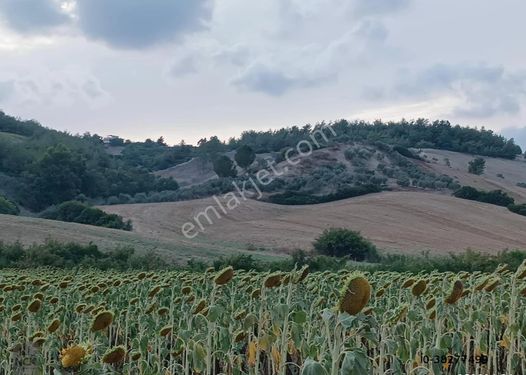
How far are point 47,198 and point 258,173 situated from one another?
21700mm

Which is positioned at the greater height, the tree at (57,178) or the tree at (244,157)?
the tree at (244,157)

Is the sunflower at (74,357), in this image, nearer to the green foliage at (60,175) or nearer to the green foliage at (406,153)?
the green foliage at (60,175)

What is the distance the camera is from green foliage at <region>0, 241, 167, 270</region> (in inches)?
1128

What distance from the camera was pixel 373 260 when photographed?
43.4 meters

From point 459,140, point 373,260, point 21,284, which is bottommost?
point 373,260

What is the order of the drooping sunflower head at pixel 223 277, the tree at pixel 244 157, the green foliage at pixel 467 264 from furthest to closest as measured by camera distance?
the tree at pixel 244 157 → the green foliage at pixel 467 264 → the drooping sunflower head at pixel 223 277

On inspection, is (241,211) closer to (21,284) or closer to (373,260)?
(373,260)

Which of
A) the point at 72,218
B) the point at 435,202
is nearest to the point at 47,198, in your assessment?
the point at 72,218

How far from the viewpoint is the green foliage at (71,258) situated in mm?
28656

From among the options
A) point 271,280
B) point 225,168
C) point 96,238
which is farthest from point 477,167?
point 271,280

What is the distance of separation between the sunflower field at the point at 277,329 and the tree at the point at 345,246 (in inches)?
1205

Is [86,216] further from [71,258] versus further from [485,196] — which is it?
[485,196]

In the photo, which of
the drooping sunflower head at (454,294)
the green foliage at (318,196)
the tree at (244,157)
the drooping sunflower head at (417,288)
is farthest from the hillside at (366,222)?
the drooping sunflower head at (454,294)

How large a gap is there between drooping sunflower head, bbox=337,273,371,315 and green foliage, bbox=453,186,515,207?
70.5 m
